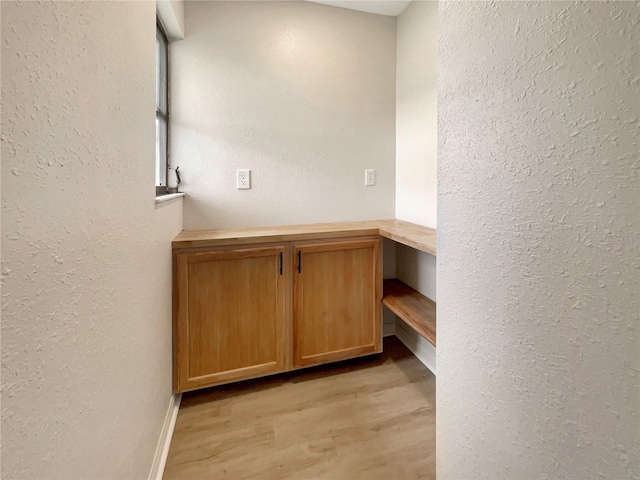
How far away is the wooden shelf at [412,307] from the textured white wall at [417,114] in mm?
490

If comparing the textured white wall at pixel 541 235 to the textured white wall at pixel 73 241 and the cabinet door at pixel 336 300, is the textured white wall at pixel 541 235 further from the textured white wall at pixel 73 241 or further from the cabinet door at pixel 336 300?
the cabinet door at pixel 336 300

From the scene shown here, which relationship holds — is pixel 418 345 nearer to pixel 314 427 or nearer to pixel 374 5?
pixel 314 427

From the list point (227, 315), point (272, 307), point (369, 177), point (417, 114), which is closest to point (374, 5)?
point (417, 114)

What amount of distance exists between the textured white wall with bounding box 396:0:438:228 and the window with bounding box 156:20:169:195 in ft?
5.15

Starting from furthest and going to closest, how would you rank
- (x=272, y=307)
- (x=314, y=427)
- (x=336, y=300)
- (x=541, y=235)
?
(x=336, y=300), (x=272, y=307), (x=314, y=427), (x=541, y=235)

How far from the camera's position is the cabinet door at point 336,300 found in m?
1.76

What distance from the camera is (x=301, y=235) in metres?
1.72

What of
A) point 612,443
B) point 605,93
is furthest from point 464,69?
point 612,443

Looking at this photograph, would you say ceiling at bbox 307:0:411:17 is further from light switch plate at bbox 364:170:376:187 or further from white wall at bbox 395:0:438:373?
light switch plate at bbox 364:170:376:187

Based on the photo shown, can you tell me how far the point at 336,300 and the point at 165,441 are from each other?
1.08m

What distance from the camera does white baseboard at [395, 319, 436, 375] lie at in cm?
192

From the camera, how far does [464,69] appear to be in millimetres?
735

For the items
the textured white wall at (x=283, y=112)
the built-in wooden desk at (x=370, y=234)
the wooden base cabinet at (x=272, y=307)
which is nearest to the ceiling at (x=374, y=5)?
the textured white wall at (x=283, y=112)

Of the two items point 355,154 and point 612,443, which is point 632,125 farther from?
point 355,154
